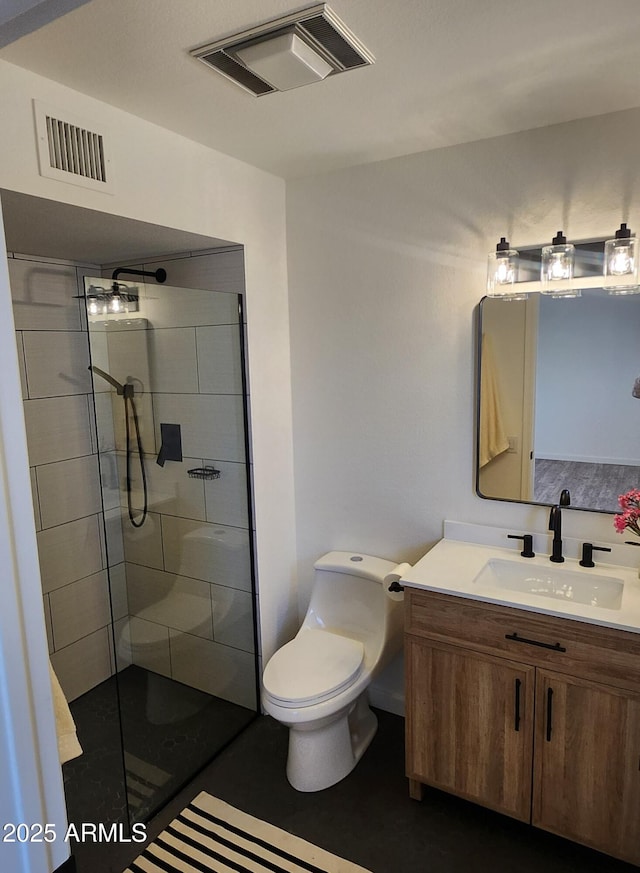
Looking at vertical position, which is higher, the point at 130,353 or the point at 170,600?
the point at 130,353

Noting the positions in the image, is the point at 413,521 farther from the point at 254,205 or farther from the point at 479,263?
the point at 254,205

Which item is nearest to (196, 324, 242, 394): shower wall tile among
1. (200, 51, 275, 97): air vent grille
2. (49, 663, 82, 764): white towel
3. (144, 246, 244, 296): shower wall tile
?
(144, 246, 244, 296): shower wall tile

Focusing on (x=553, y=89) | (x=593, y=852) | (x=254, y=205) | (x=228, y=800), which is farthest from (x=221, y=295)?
(x=593, y=852)

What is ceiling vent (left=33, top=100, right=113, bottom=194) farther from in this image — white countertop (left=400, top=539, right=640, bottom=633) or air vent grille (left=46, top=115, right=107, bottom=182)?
white countertop (left=400, top=539, right=640, bottom=633)

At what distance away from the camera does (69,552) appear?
8.93 feet

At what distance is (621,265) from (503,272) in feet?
1.28

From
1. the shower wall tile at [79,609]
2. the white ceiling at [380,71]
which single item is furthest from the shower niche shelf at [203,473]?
the white ceiling at [380,71]

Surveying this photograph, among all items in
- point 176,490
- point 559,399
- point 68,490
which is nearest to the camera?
point 559,399

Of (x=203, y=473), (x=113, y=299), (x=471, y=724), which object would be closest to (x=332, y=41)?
(x=113, y=299)

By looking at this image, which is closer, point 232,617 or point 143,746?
point 143,746

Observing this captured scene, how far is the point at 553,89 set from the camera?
1.75 m

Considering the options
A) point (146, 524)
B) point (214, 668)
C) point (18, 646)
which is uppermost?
point (18, 646)

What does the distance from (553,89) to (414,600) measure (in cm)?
172

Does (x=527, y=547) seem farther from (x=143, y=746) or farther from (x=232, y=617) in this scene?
(x=143, y=746)
